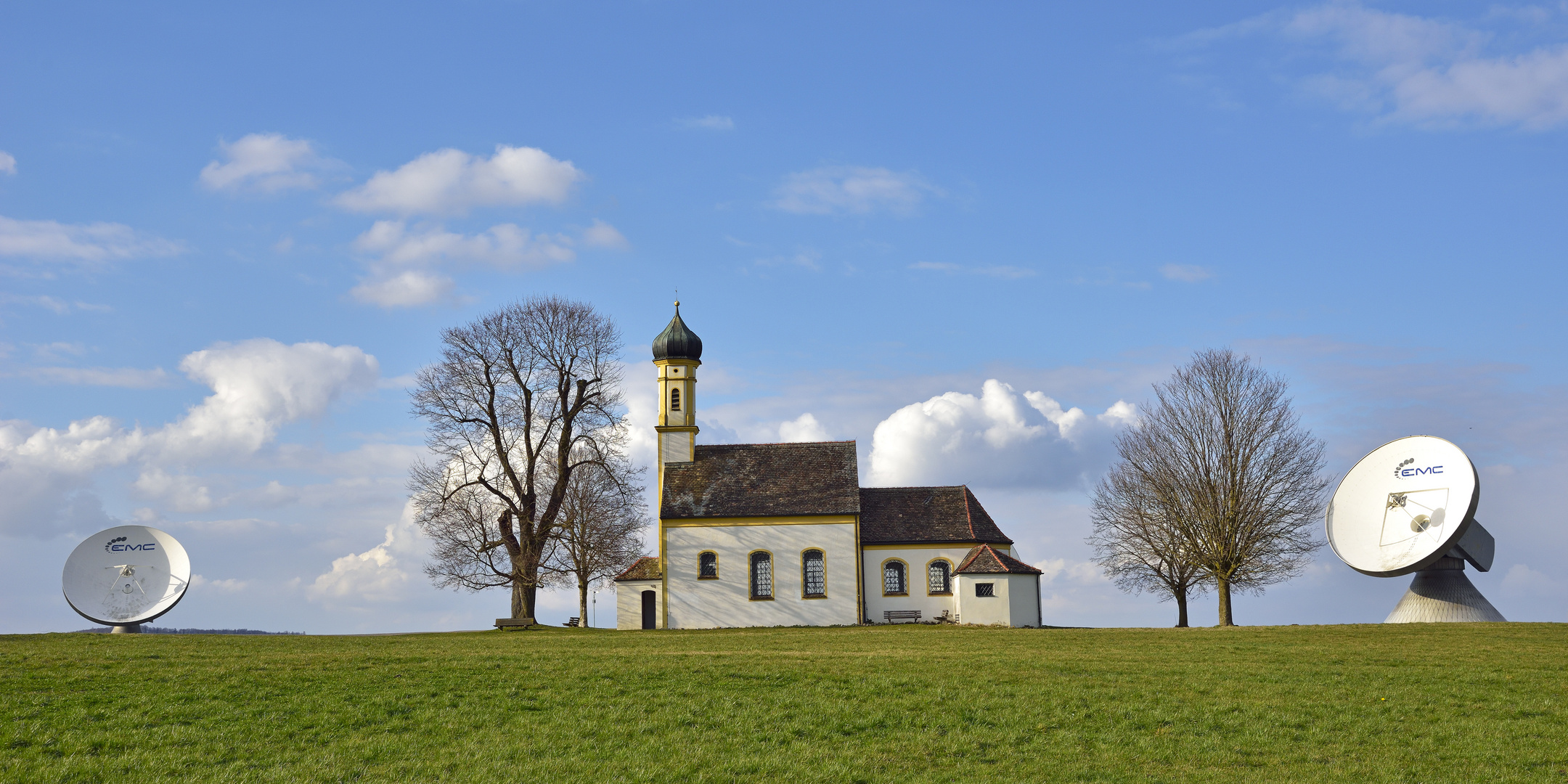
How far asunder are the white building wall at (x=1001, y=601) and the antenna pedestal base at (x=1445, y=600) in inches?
491

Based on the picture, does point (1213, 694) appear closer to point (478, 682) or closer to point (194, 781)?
point (478, 682)

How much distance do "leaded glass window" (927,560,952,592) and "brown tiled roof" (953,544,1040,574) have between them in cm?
123

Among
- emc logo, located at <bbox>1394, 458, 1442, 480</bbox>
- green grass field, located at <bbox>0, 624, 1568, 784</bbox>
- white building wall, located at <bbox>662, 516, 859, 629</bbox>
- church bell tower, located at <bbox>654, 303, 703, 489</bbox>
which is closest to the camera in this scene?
green grass field, located at <bbox>0, 624, 1568, 784</bbox>

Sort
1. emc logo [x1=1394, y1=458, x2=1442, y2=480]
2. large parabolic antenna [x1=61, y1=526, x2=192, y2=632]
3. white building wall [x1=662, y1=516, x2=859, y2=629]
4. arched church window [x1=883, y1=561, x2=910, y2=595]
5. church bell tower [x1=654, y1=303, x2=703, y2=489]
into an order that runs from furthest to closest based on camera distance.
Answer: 1. church bell tower [x1=654, y1=303, x2=703, y2=489]
2. arched church window [x1=883, y1=561, x2=910, y2=595]
3. white building wall [x1=662, y1=516, x2=859, y2=629]
4. emc logo [x1=1394, y1=458, x2=1442, y2=480]
5. large parabolic antenna [x1=61, y1=526, x2=192, y2=632]

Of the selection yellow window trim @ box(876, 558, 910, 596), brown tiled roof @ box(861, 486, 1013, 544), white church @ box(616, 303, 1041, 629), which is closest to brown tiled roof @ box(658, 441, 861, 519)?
white church @ box(616, 303, 1041, 629)

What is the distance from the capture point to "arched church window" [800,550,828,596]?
4891 cm

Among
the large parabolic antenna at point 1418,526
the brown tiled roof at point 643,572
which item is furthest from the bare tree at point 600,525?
the large parabolic antenna at point 1418,526

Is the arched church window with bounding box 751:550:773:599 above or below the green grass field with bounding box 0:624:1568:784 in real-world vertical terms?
above

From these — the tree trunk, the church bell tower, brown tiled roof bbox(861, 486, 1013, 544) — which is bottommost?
the tree trunk

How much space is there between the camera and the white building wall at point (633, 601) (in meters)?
49.5

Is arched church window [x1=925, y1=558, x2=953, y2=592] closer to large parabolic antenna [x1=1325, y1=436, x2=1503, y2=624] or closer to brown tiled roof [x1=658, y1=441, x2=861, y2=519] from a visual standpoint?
brown tiled roof [x1=658, y1=441, x2=861, y2=519]

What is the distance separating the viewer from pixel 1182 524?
150 ft

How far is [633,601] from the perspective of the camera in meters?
49.6

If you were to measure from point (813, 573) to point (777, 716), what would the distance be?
3129 centimetres
